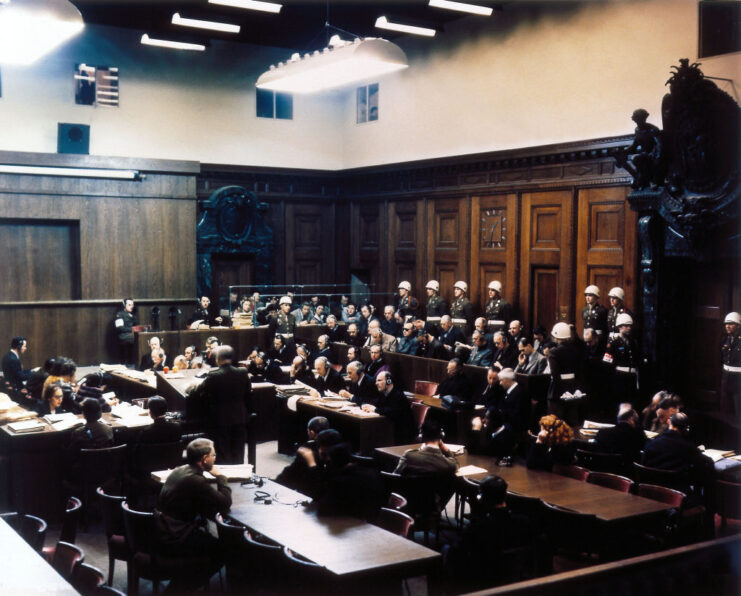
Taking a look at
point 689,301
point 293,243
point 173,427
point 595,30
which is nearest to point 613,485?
point 173,427

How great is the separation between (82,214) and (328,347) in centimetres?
690

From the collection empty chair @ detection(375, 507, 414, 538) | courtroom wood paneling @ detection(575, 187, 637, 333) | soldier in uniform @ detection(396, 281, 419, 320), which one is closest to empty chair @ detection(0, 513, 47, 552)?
empty chair @ detection(375, 507, 414, 538)

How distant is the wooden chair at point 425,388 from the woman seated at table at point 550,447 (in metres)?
3.78

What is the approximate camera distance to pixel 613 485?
21.2 feet

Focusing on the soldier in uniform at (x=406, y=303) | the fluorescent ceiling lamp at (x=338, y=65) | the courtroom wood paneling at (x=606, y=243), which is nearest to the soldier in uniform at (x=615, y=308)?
the courtroom wood paneling at (x=606, y=243)

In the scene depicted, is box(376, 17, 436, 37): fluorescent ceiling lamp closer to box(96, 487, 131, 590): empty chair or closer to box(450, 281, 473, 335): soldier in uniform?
box(450, 281, 473, 335): soldier in uniform

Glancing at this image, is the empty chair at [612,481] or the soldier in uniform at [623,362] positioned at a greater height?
the soldier in uniform at [623,362]

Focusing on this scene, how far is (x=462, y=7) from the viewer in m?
13.9

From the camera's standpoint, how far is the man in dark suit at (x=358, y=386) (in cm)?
970

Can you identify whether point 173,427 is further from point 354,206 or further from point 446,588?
point 354,206

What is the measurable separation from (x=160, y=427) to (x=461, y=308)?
889cm

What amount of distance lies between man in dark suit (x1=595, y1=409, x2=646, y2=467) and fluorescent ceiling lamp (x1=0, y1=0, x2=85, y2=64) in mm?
5639

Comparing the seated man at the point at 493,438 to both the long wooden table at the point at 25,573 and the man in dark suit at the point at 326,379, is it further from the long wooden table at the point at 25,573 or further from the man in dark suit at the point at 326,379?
the long wooden table at the point at 25,573

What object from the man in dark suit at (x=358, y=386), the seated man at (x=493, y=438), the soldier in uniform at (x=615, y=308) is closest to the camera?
the seated man at (x=493, y=438)
